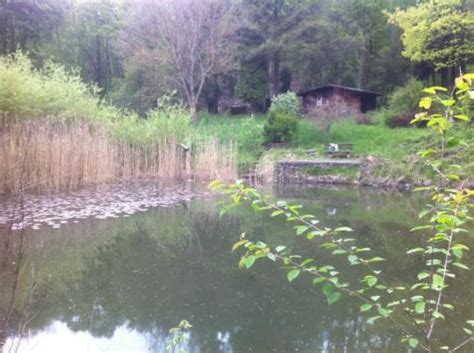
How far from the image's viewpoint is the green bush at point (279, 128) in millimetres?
18344

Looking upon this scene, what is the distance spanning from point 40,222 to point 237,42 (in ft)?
64.1

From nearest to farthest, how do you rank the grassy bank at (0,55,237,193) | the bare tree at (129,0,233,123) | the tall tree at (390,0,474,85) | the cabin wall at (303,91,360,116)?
the grassy bank at (0,55,237,193) → the tall tree at (390,0,474,85) → the cabin wall at (303,91,360,116) → the bare tree at (129,0,233,123)

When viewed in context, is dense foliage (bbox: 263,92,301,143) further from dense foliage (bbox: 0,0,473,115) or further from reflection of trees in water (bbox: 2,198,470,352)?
reflection of trees in water (bbox: 2,198,470,352)

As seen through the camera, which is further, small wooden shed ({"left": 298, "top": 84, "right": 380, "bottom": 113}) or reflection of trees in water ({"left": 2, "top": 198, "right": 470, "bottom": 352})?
small wooden shed ({"left": 298, "top": 84, "right": 380, "bottom": 113})

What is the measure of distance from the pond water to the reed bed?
0.78 m

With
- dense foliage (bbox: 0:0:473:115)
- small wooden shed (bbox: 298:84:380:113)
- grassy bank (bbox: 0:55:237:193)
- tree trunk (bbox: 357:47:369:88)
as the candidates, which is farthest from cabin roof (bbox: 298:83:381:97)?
grassy bank (bbox: 0:55:237:193)

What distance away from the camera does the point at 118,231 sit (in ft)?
25.8

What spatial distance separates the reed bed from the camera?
9.46 m

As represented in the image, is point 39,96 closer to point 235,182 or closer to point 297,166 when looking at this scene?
point 297,166

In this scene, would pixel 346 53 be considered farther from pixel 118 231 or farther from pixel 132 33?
pixel 118 231

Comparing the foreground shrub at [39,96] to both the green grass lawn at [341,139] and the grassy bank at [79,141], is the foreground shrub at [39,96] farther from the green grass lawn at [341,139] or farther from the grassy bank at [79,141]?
the green grass lawn at [341,139]

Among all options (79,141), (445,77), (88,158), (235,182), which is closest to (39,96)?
(79,141)

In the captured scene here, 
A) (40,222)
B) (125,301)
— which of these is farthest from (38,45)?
(125,301)

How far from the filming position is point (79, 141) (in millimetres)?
11102
